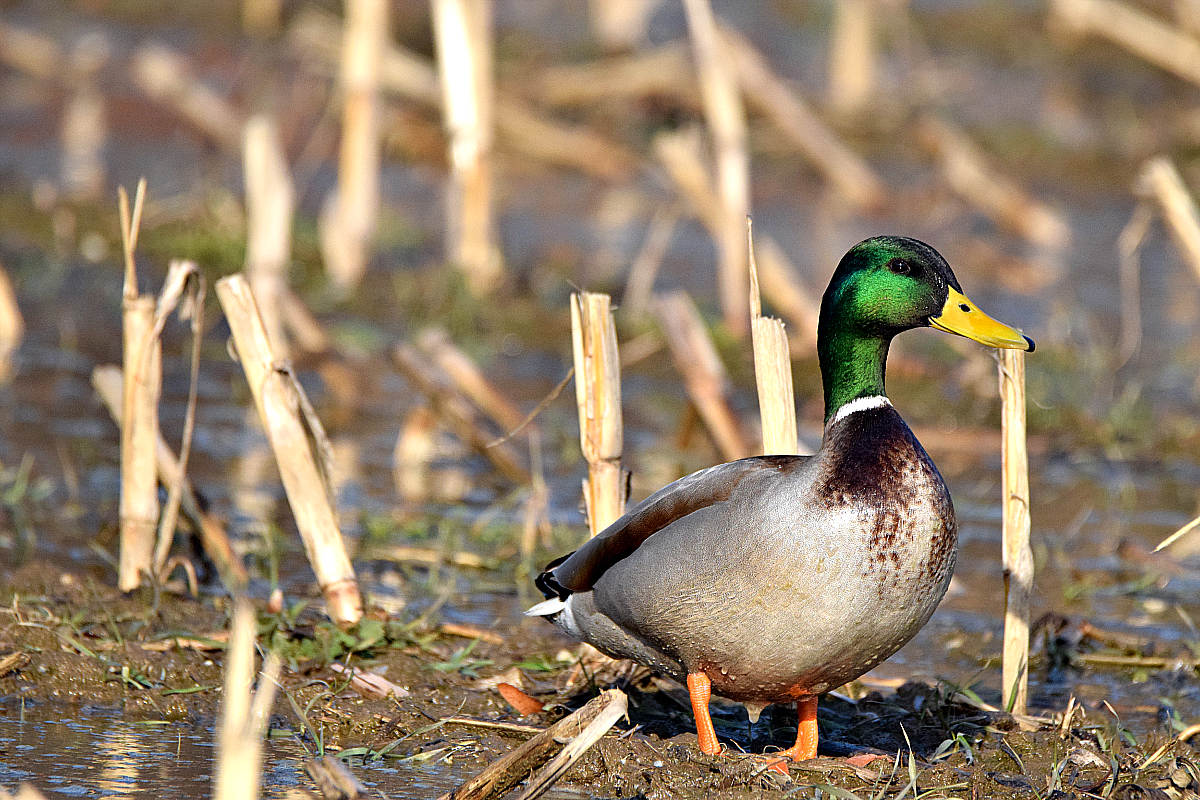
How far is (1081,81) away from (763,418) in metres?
14.8

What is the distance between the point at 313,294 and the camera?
9562mm

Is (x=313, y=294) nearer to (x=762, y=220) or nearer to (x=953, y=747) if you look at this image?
(x=762, y=220)

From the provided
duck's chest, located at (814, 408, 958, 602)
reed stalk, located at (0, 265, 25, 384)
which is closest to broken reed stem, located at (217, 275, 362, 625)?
duck's chest, located at (814, 408, 958, 602)

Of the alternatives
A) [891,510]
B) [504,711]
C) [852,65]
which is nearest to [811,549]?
[891,510]

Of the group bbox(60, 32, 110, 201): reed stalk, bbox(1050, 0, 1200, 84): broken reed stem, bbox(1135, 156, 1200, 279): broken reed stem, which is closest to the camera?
bbox(1135, 156, 1200, 279): broken reed stem

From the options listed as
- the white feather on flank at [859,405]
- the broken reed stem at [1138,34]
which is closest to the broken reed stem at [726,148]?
the broken reed stem at [1138,34]

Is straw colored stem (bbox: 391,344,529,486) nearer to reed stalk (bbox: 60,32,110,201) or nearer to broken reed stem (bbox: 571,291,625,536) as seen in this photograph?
broken reed stem (bbox: 571,291,625,536)

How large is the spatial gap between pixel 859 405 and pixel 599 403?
0.85 m

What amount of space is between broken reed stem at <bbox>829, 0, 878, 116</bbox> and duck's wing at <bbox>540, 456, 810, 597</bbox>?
11.4 metres

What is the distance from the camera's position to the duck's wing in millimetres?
3859

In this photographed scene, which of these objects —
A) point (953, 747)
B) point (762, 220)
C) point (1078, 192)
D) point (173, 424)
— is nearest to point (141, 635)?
point (953, 747)

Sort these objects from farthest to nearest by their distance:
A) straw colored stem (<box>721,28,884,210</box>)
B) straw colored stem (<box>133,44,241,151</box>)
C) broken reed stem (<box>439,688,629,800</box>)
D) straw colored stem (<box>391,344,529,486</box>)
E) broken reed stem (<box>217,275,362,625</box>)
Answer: straw colored stem (<box>133,44,241,151</box>)
straw colored stem (<box>721,28,884,210</box>)
straw colored stem (<box>391,344,529,486</box>)
broken reed stem (<box>217,275,362,625</box>)
broken reed stem (<box>439,688,629,800</box>)

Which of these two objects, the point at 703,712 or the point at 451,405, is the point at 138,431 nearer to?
the point at 703,712

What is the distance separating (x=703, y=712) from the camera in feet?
12.6
